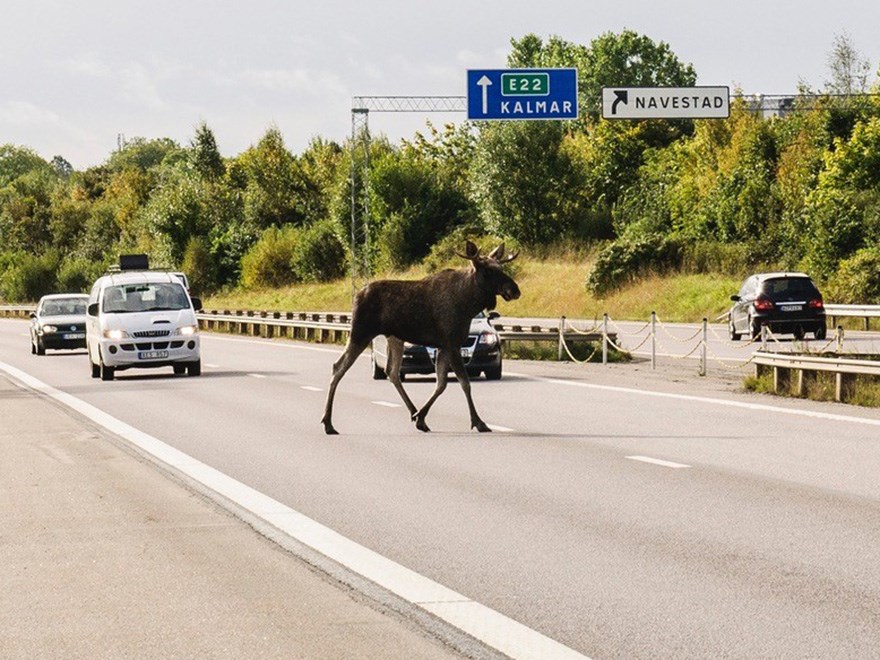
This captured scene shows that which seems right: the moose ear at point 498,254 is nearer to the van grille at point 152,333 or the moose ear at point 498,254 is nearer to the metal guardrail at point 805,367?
the metal guardrail at point 805,367

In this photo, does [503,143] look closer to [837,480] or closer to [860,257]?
[860,257]

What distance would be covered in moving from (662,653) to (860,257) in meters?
43.5

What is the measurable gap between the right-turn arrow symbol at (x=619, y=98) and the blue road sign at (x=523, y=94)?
223 centimetres

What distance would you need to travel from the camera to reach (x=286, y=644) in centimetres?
657

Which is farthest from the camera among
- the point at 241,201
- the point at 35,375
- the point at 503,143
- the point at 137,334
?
the point at 241,201

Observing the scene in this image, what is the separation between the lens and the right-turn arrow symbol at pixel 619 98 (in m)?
42.7

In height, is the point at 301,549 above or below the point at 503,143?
below

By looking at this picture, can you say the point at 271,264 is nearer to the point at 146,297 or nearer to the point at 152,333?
the point at 146,297

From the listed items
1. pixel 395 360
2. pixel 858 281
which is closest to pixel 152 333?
pixel 395 360

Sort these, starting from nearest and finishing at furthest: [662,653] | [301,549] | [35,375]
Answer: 1. [662,653]
2. [301,549]
3. [35,375]

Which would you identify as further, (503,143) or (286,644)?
(503,143)

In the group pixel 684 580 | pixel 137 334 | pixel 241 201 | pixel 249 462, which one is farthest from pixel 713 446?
pixel 241 201

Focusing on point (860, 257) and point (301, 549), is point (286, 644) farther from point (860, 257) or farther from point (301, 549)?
point (860, 257)

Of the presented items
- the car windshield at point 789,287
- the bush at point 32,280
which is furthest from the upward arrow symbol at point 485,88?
the bush at point 32,280
